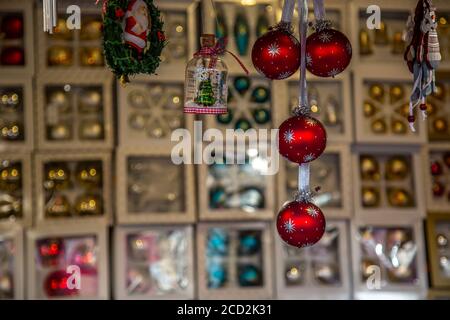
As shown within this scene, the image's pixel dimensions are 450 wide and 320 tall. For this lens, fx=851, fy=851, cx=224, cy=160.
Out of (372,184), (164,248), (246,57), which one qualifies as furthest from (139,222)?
(372,184)

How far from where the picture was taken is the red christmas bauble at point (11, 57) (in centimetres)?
355

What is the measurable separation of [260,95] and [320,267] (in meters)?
0.80

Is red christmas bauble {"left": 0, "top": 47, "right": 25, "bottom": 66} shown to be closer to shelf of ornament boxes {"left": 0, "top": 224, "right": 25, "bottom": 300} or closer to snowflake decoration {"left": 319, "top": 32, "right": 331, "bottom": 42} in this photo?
shelf of ornament boxes {"left": 0, "top": 224, "right": 25, "bottom": 300}

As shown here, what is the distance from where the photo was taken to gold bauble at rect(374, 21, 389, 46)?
3809mm

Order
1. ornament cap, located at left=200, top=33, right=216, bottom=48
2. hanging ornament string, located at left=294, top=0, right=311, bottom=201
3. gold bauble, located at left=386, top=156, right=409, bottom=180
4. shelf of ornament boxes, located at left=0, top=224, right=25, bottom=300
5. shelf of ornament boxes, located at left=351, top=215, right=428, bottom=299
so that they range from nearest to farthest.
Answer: hanging ornament string, located at left=294, top=0, right=311, bottom=201 → ornament cap, located at left=200, top=33, right=216, bottom=48 → shelf of ornament boxes, located at left=0, top=224, right=25, bottom=300 → shelf of ornament boxes, located at left=351, top=215, right=428, bottom=299 → gold bauble, located at left=386, top=156, right=409, bottom=180

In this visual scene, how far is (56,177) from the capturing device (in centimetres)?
360

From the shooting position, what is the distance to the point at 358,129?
370 cm

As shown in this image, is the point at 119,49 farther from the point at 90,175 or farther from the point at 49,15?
the point at 90,175

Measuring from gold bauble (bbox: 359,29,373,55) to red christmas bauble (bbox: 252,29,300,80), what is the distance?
1.55 m

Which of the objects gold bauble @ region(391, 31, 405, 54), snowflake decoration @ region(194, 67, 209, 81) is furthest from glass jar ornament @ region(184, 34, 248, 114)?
gold bauble @ region(391, 31, 405, 54)

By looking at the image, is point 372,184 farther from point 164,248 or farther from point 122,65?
point 122,65

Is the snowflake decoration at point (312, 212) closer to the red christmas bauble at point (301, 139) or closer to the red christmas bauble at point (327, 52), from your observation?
the red christmas bauble at point (301, 139)

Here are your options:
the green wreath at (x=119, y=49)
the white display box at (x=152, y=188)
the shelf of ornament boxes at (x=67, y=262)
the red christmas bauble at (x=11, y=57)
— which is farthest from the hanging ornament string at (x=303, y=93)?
the red christmas bauble at (x=11, y=57)

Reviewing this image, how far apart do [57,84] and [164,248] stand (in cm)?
83
